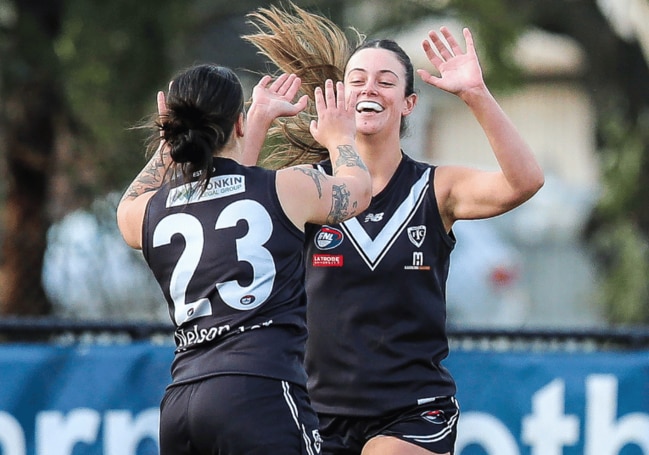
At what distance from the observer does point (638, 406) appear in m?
6.88

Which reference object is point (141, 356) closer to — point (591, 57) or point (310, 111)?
point (310, 111)

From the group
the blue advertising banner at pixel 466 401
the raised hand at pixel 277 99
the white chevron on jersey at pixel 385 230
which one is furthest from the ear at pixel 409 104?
the blue advertising banner at pixel 466 401

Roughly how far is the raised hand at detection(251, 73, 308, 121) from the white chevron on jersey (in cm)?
62

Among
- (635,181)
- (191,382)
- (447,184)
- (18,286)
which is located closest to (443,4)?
(635,181)

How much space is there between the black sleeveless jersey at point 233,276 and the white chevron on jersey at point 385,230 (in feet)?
2.71

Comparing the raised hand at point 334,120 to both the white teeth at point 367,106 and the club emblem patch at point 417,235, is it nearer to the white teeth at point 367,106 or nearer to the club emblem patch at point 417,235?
the white teeth at point 367,106

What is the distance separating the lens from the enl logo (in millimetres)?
5164

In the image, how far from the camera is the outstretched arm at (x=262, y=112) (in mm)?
4734

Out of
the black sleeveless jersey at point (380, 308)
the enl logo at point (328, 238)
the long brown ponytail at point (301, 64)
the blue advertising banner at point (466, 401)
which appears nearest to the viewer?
the black sleeveless jersey at point (380, 308)

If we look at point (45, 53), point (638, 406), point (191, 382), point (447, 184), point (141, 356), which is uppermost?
point (45, 53)

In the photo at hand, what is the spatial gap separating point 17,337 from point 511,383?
2.85m

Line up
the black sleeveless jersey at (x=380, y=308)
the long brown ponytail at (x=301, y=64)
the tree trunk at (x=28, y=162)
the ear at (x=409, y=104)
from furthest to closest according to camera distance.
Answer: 1. the tree trunk at (x=28, y=162)
2. the long brown ponytail at (x=301, y=64)
3. the ear at (x=409, y=104)
4. the black sleeveless jersey at (x=380, y=308)

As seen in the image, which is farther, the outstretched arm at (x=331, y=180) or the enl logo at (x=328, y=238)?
the enl logo at (x=328, y=238)

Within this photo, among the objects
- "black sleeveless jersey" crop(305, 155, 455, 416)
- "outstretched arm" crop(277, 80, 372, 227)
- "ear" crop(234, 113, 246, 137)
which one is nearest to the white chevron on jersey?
"black sleeveless jersey" crop(305, 155, 455, 416)
